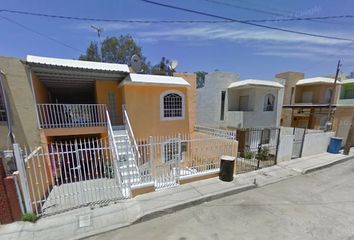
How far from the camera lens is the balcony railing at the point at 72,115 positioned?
28.7 ft

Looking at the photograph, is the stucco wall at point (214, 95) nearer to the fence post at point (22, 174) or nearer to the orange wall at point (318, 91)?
the orange wall at point (318, 91)

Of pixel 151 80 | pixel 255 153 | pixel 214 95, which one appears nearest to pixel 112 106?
pixel 151 80

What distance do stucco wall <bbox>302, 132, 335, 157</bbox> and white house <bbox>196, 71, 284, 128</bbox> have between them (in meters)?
4.16

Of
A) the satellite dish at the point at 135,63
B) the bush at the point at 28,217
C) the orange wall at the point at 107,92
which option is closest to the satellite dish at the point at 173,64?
the satellite dish at the point at 135,63

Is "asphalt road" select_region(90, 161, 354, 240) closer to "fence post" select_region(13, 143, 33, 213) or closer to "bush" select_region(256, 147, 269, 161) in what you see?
"fence post" select_region(13, 143, 33, 213)

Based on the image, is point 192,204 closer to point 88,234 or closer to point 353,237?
point 88,234

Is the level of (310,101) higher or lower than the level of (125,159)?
higher

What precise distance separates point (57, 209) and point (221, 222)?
4477 mm

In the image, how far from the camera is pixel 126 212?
472 cm

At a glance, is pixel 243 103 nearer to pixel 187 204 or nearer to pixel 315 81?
pixel 315 81

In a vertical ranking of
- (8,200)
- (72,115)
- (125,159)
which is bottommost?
(8,200)

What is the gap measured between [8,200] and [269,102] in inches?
643

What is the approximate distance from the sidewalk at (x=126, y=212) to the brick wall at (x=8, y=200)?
0.56 feet

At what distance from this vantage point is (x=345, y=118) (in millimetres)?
13352
